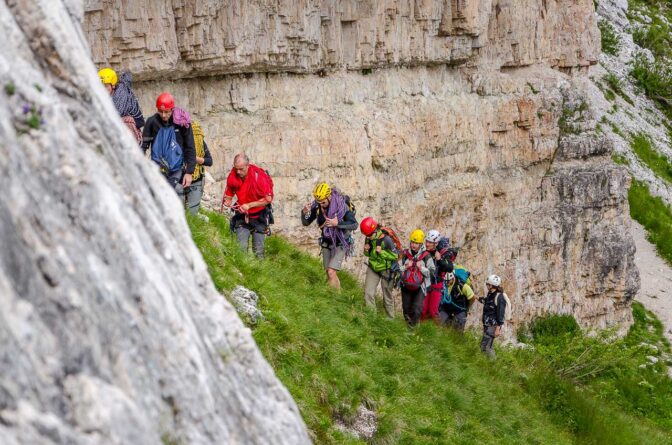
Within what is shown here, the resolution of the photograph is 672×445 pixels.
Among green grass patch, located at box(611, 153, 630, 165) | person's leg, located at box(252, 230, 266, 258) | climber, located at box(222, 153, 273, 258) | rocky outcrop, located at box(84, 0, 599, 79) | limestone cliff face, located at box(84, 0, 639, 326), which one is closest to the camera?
climber, located at box(222, 153, 273, 258)

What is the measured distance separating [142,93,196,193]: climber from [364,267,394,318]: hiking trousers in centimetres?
435

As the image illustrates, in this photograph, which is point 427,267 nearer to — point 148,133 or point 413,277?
point 413,277

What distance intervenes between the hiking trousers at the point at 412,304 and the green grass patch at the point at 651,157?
2986 cm

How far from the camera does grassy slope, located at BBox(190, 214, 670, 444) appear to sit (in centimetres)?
1016

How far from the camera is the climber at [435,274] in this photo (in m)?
14.7

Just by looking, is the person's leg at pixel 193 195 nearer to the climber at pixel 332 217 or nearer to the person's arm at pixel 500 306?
the climber at pixel 332 217

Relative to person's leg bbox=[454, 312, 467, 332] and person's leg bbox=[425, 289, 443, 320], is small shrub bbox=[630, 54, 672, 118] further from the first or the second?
person's leg bbox=[425, 289, 443, 320]

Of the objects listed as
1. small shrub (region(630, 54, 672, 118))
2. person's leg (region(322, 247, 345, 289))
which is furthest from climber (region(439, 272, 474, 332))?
small shrub (region(630, 54, 672, 118))

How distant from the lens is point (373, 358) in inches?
475

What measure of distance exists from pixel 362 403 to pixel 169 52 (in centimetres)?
739

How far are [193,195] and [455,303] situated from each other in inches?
217

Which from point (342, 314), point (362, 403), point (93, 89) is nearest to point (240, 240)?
point (342, 314)

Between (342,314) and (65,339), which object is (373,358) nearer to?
(342,314)

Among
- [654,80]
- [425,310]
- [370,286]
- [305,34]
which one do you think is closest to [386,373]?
[370,286]
